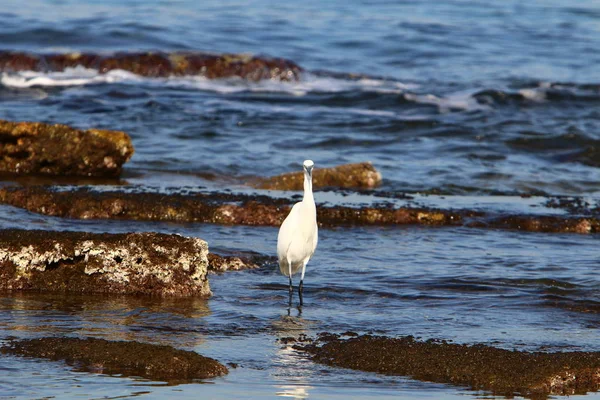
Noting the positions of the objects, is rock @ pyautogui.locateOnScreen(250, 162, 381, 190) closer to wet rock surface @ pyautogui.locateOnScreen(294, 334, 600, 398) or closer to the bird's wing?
the bird's wing

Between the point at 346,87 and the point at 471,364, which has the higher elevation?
the point at 346,87

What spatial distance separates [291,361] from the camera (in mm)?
Result: 4863

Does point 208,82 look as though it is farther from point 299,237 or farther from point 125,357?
point 125,357

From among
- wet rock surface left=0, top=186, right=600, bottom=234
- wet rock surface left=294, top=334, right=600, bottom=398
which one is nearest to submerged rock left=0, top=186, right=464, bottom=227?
wet rock surface left=0, top=186, right=600, bottom=234

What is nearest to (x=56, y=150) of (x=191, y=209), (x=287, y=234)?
(x=191, y=209)

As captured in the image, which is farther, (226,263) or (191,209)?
(191,209)

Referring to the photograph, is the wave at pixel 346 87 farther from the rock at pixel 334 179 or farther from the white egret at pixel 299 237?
the white egret at pixel 299 237

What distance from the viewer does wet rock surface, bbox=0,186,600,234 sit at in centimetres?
870

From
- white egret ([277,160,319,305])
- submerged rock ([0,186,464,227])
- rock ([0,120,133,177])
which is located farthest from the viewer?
rock ([0,120,133,177])

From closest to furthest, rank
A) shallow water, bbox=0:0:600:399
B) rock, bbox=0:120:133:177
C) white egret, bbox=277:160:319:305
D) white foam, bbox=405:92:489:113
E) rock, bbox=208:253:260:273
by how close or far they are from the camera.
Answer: shallow water, bbox=0:0:600:399
white egret, bbox=277:160:319:305
rock, bbox=208:253:260:273
rock, bbox=0:120:133:177
white foam, bbox=405:92:489:113

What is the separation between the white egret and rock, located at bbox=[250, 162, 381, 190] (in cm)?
375

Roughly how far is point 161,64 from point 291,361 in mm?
16167

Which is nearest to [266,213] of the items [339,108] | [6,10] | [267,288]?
[267,288]

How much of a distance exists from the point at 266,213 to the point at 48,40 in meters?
15.1
